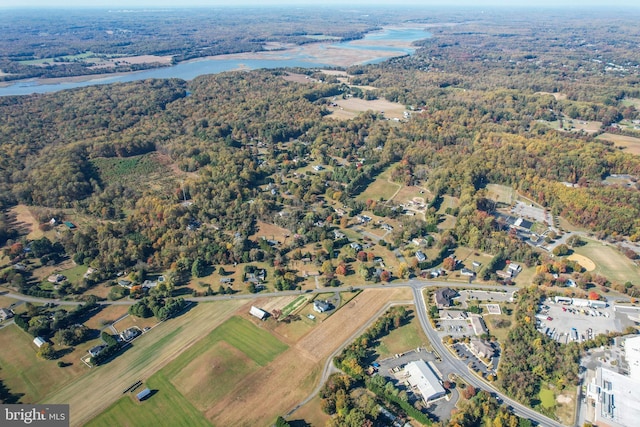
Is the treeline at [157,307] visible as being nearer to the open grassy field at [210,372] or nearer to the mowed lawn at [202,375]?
the mowed lawn at [202,375]

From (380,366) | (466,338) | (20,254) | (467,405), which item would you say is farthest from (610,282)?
(20,254)

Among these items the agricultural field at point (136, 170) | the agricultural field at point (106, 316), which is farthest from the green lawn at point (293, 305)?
the agricultural field at point (136, 170)

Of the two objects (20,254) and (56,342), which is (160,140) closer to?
(20,254)

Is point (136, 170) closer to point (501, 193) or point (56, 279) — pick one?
point (56, 279)

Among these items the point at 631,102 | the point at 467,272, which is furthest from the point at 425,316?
the point at 631,102

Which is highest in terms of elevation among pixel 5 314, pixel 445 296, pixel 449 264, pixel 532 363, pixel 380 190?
pixel 380 190

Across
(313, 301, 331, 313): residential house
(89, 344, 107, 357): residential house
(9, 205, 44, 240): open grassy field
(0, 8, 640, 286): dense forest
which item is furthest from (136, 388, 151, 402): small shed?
(9, 205, 44, 240): open grassy field
